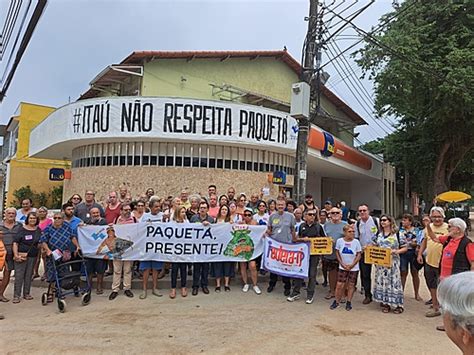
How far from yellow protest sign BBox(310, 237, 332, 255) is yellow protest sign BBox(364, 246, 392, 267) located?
0.63 m

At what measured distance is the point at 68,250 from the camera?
691cm

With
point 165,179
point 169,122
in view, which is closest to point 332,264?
point 165,179

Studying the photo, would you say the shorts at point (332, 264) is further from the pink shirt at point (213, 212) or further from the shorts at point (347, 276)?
the pink shirt at point (213, 212)

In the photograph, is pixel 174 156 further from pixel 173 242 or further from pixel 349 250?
pixel 349 250

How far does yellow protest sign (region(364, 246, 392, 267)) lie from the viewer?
21.9ft

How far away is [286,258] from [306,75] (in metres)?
4.52

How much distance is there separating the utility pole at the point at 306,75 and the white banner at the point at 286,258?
1975mm

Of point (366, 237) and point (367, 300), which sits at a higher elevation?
point (366, 237)

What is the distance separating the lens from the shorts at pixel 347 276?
6840 millimetres

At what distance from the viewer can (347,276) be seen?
6.88 m

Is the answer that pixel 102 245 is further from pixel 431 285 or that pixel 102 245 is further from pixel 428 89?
pixel 428 89

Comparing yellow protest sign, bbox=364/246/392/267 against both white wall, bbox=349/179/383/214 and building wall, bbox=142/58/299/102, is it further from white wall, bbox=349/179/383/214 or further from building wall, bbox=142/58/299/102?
white wall, bbox=349/179/383/214

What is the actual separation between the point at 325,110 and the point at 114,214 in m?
21.9

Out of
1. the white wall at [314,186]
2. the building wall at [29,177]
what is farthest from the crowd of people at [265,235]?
the building wall at [29,177]
